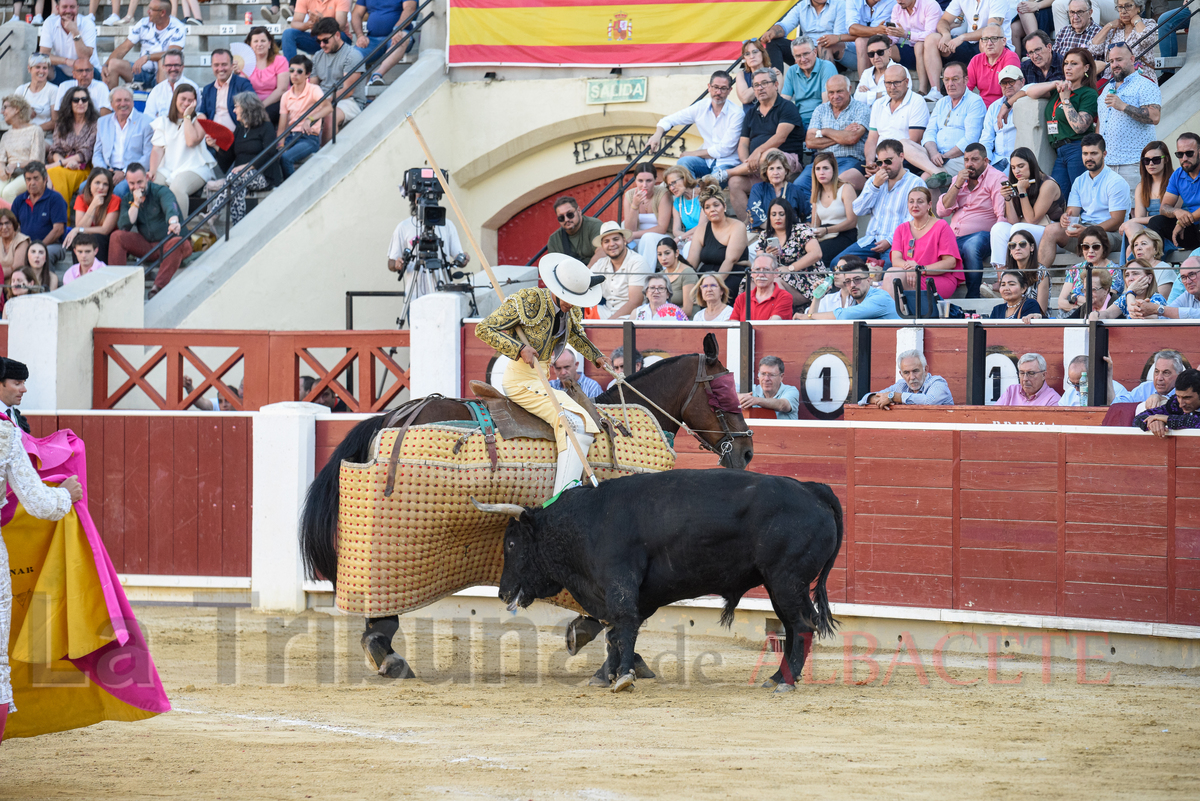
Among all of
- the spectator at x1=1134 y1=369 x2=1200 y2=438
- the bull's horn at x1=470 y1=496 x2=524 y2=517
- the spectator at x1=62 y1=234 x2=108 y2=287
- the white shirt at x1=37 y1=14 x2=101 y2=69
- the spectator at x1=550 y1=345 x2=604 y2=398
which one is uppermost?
the white shirt at x1=37 y1=14 x2=101 y2=69

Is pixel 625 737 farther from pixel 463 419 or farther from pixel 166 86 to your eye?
pixel 166 86

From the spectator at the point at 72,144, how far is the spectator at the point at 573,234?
16.2ft

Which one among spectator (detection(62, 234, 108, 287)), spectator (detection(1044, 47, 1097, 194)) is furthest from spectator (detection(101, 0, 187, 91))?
spectator (detection(1044, 47, 1097, 194))

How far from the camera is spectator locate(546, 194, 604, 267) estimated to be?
1050cm

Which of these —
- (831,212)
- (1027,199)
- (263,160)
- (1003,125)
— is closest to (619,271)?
(831,212)

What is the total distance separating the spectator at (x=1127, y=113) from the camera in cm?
940

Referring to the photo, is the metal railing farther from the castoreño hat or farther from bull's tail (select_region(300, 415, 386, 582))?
bull's tail (select_region(300, 415, 386, 582))

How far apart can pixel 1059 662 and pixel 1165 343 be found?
6.02ft

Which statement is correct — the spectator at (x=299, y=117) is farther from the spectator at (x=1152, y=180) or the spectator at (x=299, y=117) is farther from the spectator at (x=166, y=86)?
the spectator at (x=1152, y=180)

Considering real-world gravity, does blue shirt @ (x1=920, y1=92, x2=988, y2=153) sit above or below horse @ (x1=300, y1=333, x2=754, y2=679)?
above

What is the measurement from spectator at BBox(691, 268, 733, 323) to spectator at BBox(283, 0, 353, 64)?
5.82m

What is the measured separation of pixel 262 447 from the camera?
9.70 meters

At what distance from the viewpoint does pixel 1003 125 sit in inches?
391

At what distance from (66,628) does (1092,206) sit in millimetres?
6734
